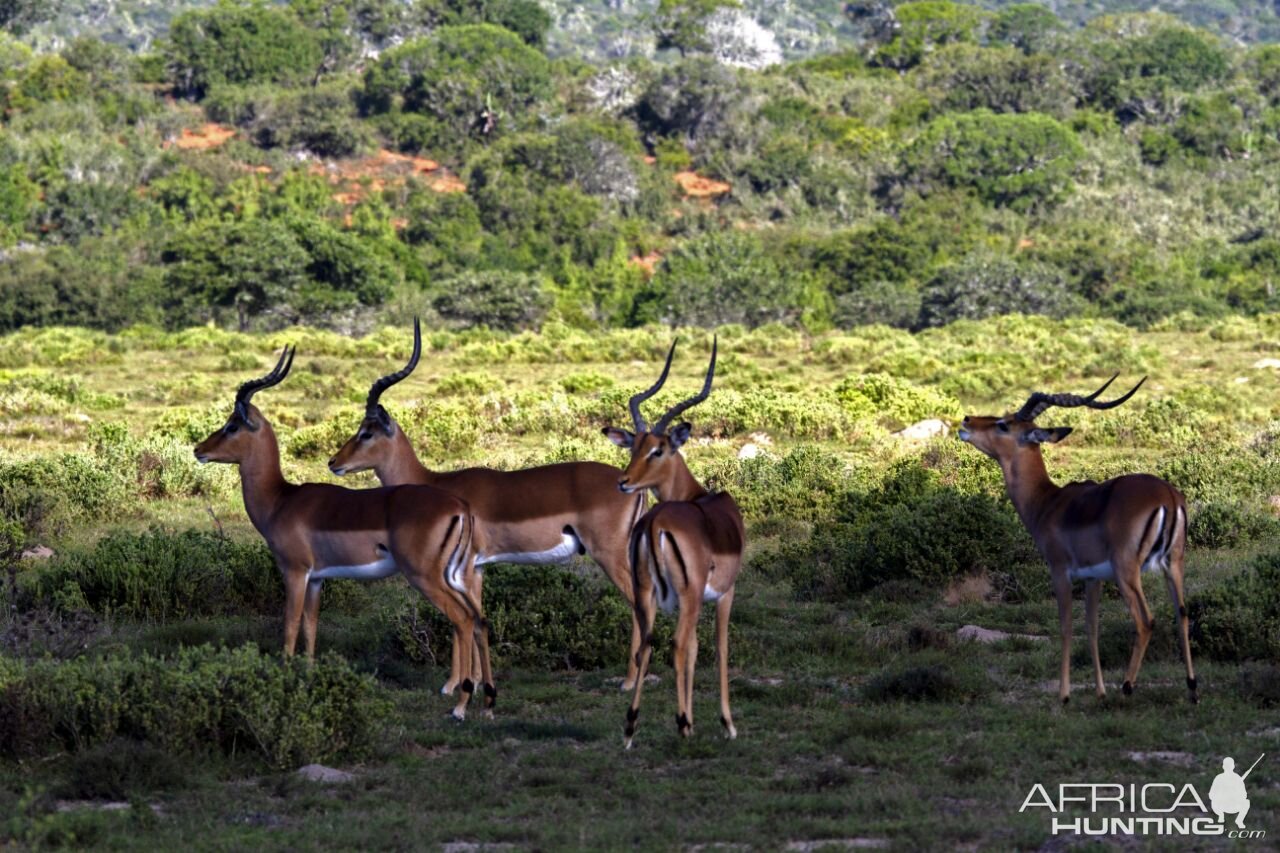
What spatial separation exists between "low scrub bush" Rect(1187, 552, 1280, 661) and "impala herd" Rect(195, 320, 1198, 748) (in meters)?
1.09

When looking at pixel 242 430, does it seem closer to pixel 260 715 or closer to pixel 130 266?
pixel 260 715

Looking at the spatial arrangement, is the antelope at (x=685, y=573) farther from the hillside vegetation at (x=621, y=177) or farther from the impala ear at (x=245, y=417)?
the hillside vegetation at (x=621, y=177)

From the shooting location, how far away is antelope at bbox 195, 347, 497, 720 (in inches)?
361

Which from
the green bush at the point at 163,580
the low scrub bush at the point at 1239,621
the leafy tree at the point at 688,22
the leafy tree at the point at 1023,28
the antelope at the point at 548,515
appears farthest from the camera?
the leafy tree at the point at 688,22

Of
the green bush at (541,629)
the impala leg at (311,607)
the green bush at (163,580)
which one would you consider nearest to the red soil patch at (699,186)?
the green bush at (163,580)

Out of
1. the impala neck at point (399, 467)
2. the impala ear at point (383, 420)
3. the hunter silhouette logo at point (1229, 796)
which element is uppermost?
the impala ear at point (383, 420)

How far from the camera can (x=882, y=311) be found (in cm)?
5000

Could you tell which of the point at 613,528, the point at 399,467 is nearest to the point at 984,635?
the point at 613,528

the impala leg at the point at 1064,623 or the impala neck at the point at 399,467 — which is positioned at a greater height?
the impala neck at the point at 399,467

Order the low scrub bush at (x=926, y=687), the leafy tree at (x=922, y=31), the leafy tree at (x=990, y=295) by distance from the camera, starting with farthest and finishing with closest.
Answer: the leafy tree at (x=922, y=31) → the leafy tree at (x=990, y=295) → the low scrub bush at (x=926, y=687)

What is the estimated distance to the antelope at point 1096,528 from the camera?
888cm

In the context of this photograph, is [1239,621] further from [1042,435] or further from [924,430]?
[924,430]

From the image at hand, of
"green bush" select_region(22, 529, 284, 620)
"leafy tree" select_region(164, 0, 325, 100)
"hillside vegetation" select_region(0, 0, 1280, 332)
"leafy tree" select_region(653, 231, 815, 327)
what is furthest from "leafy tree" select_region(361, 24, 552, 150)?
"green bush" select_region(22, 529, 284, 620)

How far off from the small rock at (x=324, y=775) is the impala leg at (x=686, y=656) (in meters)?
1.57
